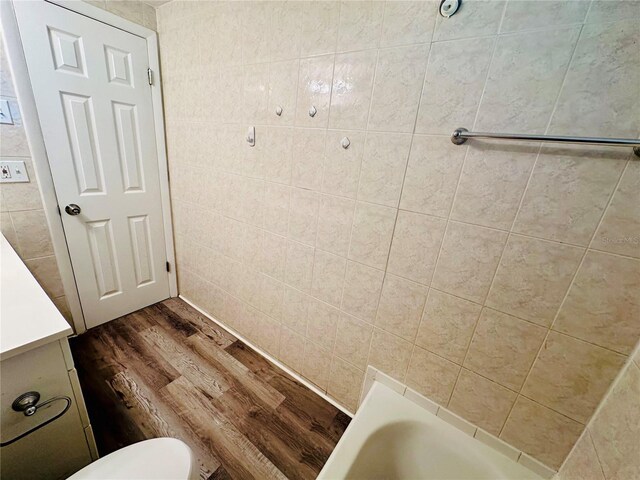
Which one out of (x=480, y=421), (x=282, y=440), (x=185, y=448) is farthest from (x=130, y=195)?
(x=480, y=421)

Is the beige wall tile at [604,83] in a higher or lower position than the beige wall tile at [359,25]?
lower

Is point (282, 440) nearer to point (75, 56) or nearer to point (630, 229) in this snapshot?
point (630, 229)

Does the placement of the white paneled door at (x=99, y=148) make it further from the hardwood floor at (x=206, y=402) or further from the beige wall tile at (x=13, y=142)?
the hardwood floor at (x=206, y=402)

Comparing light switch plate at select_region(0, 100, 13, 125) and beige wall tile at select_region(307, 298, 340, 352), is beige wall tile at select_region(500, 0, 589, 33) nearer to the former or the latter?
beige wall tile at select_region(307, 298, 340, 352)

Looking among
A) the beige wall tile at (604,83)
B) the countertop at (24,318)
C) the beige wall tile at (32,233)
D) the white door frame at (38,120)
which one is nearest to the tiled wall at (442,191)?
the beige wall tile at (604,83)

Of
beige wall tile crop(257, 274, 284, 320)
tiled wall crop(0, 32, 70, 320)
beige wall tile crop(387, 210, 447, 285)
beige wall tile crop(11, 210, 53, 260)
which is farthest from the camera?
beige wall tile crop(257, 274, 284, 320)

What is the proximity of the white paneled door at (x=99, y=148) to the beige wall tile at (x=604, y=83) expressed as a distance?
7.14 feet

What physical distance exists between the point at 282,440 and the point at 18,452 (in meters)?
0.92

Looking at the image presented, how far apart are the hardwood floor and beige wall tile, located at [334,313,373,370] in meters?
0.38

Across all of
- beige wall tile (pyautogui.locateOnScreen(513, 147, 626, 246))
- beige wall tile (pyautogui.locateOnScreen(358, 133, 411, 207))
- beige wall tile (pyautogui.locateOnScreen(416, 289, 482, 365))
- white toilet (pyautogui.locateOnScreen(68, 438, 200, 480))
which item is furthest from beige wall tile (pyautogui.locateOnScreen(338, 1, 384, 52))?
white toilet (pyautogui.locateOnScreen(68, 438, 200, 480))

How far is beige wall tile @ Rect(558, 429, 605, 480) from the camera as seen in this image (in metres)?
0.70

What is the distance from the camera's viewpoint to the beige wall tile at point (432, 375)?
99 cm

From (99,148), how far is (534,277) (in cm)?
231

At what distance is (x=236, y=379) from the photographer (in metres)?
1.48
